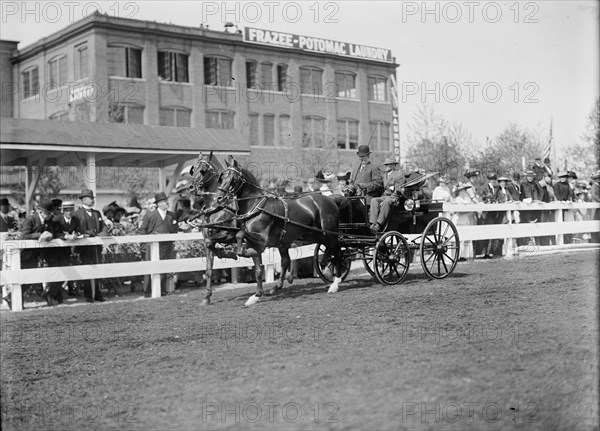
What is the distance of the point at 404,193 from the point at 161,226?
17.9 feet

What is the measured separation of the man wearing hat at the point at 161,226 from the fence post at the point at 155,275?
395 mm

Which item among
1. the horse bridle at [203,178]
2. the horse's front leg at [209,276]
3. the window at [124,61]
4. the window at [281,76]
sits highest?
the window at [124,61]

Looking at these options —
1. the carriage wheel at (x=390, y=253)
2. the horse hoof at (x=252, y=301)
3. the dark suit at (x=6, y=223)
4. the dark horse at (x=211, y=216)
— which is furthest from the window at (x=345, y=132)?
the horse hoof at (x=252, y=301)

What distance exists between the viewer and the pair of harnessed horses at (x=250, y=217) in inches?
506

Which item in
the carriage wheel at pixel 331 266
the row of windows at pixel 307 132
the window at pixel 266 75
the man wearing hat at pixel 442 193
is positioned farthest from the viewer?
the row of windows at pixel 307 132

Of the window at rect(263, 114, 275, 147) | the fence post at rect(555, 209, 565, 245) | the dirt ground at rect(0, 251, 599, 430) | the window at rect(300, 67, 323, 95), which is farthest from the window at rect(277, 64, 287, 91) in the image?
the dirt ground at rect(0, 251, 599, 430)

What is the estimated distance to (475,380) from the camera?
6.17 metres

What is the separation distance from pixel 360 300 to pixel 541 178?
1161cm

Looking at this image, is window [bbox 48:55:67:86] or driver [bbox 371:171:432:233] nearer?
Answer: driver [bbox 371:171:432:233]

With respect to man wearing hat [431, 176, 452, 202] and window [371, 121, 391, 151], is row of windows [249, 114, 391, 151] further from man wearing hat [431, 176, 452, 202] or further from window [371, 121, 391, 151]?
man wearing hat [431, 176, 452, 202]

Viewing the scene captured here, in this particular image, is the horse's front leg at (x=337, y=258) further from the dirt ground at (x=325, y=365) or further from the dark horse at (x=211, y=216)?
the dirt ground at (x=325, y=365)

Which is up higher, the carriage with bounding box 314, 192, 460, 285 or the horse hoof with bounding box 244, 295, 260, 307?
the carriage with bounding box 314, 192, 460, 285

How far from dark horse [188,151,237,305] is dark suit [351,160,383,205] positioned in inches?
101

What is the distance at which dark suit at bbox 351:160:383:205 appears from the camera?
45.7ft
